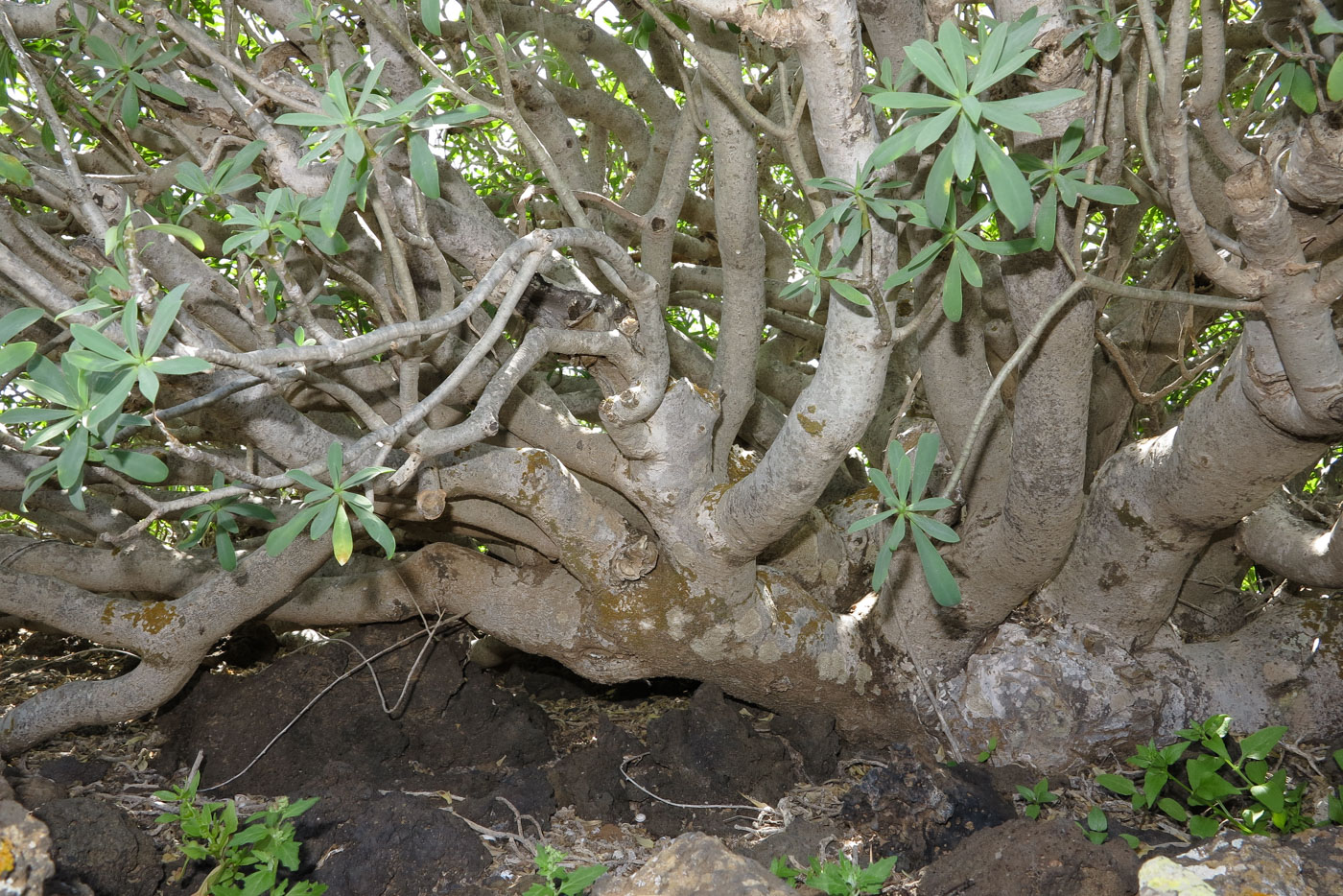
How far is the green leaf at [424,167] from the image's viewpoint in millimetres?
1613

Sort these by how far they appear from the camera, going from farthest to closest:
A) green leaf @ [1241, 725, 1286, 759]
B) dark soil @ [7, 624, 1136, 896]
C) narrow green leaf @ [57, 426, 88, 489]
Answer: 1. green leaf @ [1241, 725, 1286, 759]
2. dark soil @ [7, 624, 1136, 896]
3. narrow green leaf @ [57, 426, 88, 489]

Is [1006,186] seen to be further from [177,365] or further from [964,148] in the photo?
A: [177,365]

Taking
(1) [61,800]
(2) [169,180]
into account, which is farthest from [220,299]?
(1) [61,800]

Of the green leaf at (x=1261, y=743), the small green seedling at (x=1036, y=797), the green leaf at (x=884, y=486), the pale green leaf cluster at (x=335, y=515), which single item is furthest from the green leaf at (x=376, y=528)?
the green leaf at (x=1261, y=743)

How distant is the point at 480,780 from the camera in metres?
2.90

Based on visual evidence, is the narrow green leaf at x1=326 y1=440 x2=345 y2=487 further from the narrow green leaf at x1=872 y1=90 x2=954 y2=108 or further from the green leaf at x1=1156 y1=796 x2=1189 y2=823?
the green leaf at x1=1156 y1=796 x2=1189 y2=823

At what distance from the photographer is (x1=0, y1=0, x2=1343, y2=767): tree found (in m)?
1.78

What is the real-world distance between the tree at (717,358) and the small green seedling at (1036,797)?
35 centimetres

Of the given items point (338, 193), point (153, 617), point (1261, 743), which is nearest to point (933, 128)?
point (338, 193)

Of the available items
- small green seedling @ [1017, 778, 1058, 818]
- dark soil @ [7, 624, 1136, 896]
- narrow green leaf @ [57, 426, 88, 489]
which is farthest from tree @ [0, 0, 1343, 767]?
small green seedling @ [1017, 778, 1058, 818]

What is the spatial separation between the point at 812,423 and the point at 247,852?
→ 180cm

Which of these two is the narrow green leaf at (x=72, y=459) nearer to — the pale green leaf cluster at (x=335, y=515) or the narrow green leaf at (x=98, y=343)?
the narrow green leaf at (x=98, y=343)

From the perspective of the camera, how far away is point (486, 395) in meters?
1.90

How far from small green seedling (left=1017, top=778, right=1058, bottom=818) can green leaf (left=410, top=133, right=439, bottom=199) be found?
2280 mm
